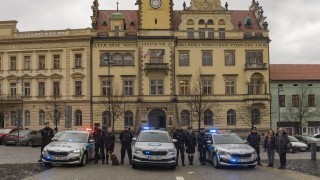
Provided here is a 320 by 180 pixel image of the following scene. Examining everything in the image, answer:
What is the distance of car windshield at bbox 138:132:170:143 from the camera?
20.4 m

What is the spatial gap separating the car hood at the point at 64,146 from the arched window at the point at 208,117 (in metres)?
36.9

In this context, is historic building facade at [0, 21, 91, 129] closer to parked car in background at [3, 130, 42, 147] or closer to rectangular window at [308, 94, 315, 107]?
parked car in background at [3, 130, 42, 147]

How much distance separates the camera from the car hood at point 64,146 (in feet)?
63.8

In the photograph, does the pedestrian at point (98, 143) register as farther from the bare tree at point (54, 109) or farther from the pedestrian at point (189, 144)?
the bare tree at point (54, 109)

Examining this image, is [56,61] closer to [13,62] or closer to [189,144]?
[13,62]

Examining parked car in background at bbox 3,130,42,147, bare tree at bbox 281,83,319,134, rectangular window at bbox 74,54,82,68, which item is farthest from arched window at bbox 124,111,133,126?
bare tree at bbox 281,83,319,134

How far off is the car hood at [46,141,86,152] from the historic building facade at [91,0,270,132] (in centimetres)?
3439

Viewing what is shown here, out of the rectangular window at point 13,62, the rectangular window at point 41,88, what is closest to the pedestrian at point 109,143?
the rectangular window at point 41,88

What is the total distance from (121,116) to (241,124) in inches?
587

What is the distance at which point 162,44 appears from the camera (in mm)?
55875

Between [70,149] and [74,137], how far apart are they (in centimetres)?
214

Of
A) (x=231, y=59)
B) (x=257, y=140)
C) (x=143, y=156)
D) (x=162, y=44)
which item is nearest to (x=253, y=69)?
(x=231, y=59)

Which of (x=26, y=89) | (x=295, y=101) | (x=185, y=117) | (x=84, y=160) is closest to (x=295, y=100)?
(x=295, y=101)

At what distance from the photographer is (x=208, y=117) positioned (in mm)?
56781
